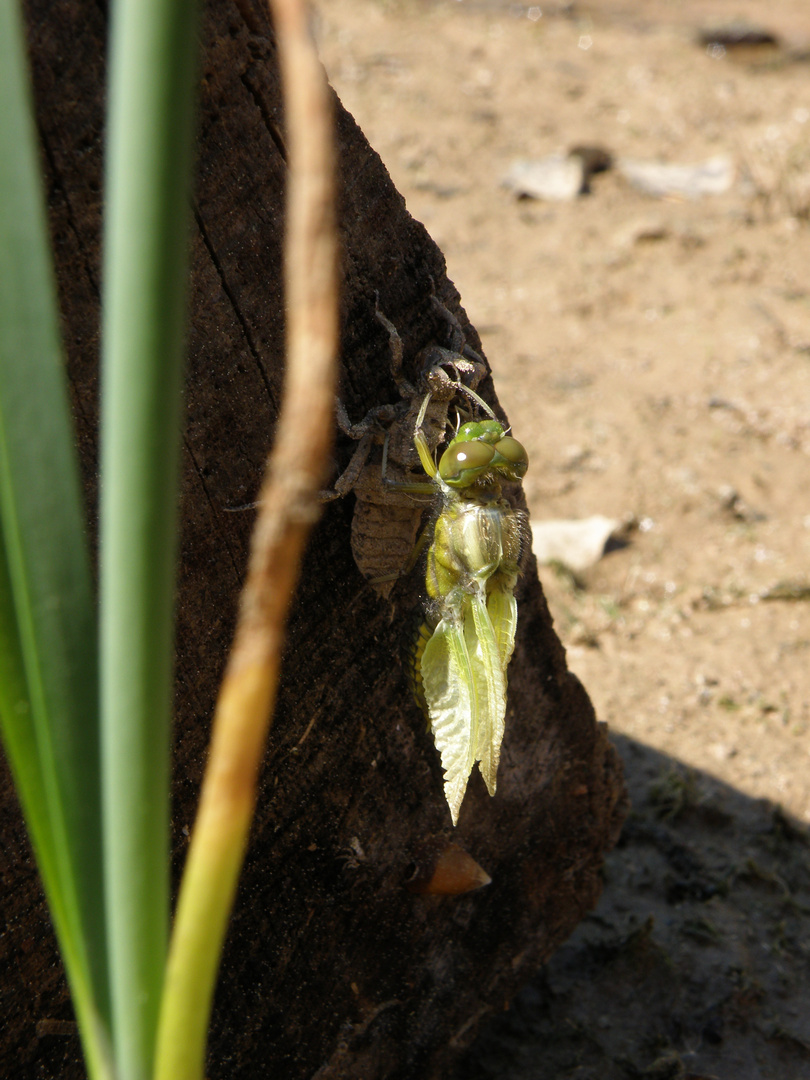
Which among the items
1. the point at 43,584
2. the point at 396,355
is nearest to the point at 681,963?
the point at 396,355

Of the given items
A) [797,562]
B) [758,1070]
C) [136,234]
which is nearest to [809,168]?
[797,562]

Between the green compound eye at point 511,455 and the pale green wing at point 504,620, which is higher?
the green compound eye at point 511,455

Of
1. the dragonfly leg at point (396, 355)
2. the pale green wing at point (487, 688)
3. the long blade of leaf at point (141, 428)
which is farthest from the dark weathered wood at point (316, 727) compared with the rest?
the long blade of leaf at point (141, 428)

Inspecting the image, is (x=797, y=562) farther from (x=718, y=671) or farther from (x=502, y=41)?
(x=502, y=41)

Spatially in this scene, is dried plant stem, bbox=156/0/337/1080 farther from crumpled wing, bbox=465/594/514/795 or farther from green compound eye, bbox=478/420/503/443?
green compound eye, bbox=478/420/503/443

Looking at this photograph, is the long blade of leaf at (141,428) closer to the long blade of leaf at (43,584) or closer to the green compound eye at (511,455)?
the long blade of leaf at (43,584)

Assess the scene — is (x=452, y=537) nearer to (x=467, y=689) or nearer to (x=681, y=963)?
(x=467, y=689)
